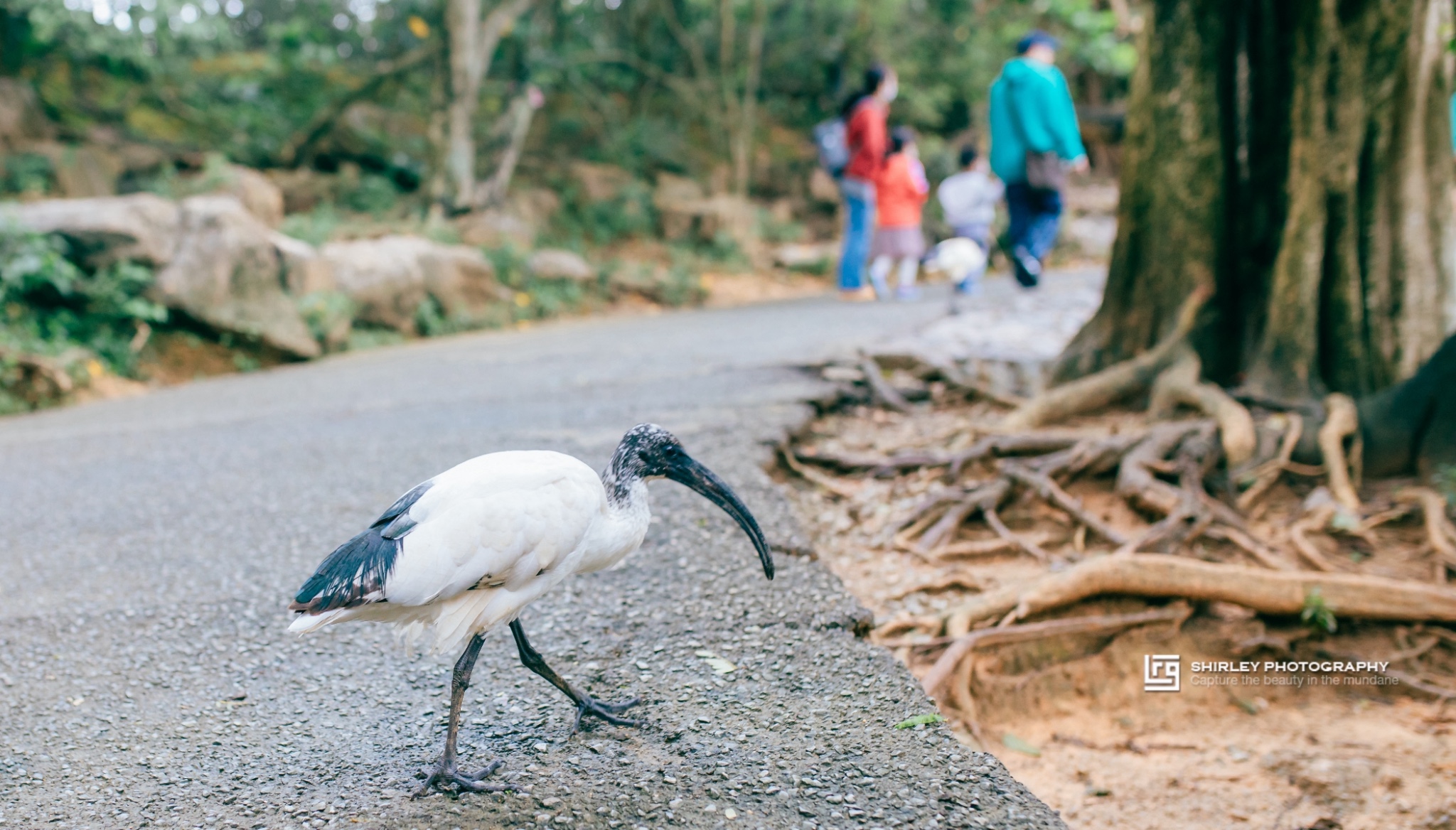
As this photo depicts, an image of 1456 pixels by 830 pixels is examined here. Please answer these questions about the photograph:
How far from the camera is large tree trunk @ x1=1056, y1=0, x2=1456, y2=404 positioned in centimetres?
501

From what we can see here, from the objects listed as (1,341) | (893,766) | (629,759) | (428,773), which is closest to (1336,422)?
(893,766)

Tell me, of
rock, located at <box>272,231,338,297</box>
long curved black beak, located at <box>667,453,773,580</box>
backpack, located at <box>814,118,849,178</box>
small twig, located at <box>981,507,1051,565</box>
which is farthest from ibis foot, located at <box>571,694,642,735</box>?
backpack, located at <box>814,118,849,178</box>

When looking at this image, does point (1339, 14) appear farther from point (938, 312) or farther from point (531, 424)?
point (938, 312)

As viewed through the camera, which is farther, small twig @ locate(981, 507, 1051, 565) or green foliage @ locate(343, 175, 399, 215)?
green foliage @ locate(343, 175, 399, 215)

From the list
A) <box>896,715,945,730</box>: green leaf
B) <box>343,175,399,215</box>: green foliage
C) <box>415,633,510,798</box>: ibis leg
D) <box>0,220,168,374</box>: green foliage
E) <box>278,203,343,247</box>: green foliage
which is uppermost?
<box>343,175,399,215</box>: green foliage

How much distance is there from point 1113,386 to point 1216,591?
1948 millimetres

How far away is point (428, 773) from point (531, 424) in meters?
3.70

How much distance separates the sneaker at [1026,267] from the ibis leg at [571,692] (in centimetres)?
757

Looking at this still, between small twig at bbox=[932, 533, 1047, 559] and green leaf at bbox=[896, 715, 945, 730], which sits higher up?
green leaf at bbox=[896, 715, 945, 730]

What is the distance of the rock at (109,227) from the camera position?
864 centimetres

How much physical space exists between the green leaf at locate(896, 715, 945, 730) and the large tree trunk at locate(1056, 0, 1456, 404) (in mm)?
3525

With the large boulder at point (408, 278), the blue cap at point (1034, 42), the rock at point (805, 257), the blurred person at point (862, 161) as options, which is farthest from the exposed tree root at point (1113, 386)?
the rock at point (805, 257)

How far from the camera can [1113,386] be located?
5684 millimetres

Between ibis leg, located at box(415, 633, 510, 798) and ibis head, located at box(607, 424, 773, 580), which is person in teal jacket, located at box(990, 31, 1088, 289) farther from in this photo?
ibis leg, located at box(415, 633, 510, 798)
